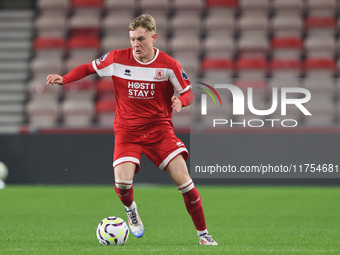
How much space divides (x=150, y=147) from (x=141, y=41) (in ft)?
3.12

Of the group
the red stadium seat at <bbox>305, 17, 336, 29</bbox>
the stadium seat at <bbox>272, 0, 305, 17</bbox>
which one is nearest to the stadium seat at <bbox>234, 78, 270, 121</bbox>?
the red stadium seat at <bbox>305, 17, 336, 29</bbox>

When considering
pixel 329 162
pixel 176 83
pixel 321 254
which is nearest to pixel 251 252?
pixel 321 254

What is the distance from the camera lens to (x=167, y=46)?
1694 cm

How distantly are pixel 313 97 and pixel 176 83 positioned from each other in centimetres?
890

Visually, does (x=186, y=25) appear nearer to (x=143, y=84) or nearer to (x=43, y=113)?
(x=43, y=113)

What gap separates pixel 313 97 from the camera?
14656mm

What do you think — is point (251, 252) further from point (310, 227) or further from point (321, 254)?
point (310, 227)

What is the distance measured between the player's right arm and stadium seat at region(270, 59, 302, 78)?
32.4 feet

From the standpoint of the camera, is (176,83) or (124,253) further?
(176,83)

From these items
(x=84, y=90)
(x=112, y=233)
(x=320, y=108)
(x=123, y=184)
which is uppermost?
(x=123, y=184)

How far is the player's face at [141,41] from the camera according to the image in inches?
241

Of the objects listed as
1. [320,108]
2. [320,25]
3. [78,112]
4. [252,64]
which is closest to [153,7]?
[252,64]

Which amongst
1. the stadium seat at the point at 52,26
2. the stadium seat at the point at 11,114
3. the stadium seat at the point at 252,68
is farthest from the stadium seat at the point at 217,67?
the stadium seat at the point at 11,114

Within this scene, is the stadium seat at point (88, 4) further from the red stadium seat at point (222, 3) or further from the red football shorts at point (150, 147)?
the red football shorts at point (150, 147)
